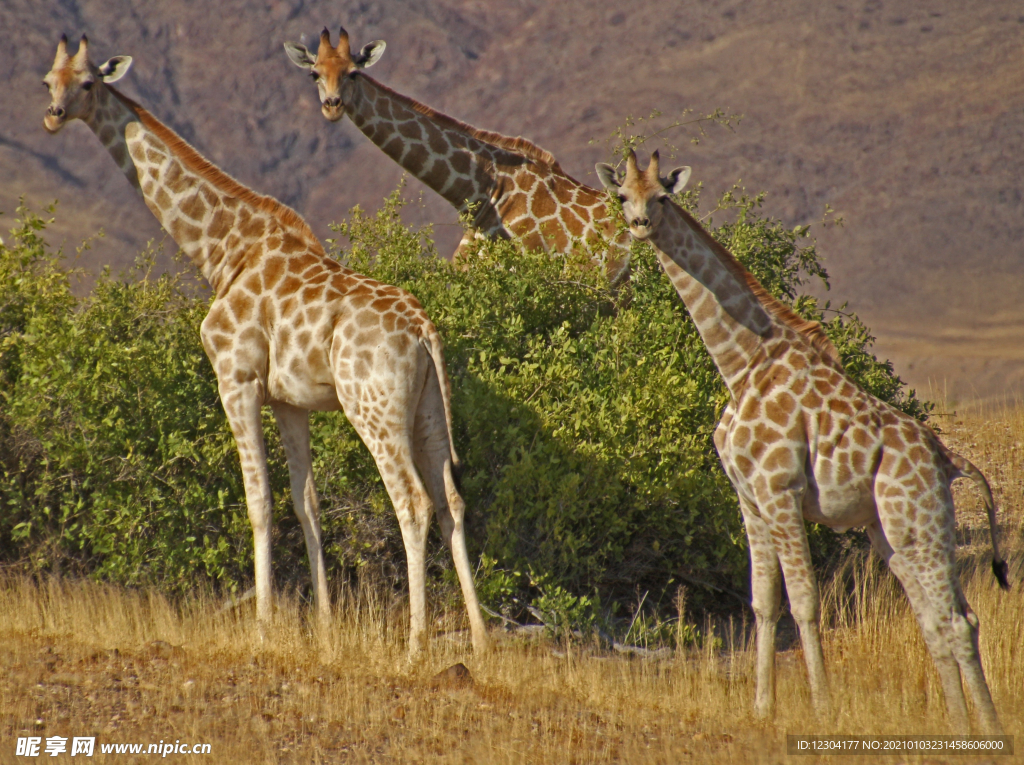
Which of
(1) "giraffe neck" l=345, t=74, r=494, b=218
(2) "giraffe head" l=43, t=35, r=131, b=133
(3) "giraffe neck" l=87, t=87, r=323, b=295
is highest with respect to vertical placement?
(1) "giraffe neck" l=345, t=74, r=494, b=218

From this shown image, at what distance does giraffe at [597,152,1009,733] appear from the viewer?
6.26 meters

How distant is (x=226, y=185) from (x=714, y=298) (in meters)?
4.29

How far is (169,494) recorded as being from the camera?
912cm

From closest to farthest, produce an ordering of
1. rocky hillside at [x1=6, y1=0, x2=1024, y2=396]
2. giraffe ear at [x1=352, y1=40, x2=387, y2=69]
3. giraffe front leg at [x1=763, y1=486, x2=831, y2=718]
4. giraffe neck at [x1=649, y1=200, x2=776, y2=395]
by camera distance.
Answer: giraffe front leg at [x1=763, y1=486, x2=831, y2=718] < giraffe neck at [x1=649, y1=200, x2=776, y2=395] < giraffe ear at [x1=352, y1=40, x2=387, y2=69] < rocky hillside at [x1=6, y1=0, x2=1024, y2=396]

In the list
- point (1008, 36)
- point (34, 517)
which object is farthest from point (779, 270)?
point (1008, 36)

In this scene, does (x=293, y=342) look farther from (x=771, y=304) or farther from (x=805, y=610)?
(x=805, y=610)

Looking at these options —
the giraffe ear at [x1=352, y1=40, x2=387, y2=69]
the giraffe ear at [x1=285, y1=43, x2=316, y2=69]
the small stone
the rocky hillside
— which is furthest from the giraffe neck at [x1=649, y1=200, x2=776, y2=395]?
the rocky hillside

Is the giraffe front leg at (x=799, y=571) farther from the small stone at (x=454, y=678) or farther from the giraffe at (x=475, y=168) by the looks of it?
the giraffe at (x=475, y=168)

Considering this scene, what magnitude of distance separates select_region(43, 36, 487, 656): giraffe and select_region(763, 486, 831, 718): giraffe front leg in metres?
2.36

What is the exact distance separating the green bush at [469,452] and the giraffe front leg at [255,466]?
0.90 metres

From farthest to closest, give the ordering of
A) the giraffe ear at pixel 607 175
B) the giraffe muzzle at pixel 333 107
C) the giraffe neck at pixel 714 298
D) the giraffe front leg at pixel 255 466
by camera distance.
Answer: the giraffe muzzle at pixel 333 107 < the giraffe front leg at pixel 255 466 < the giraffe ear at pixel 607 175 < the giraffe neck at pixel 714 298

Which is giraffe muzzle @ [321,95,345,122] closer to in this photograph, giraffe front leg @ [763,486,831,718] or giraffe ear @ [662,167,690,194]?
giraffe ear @ [662,167,690,194]

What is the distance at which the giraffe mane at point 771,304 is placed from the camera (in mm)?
7180

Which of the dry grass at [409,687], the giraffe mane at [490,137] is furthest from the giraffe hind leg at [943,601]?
the giraffe mane at [490,137]
